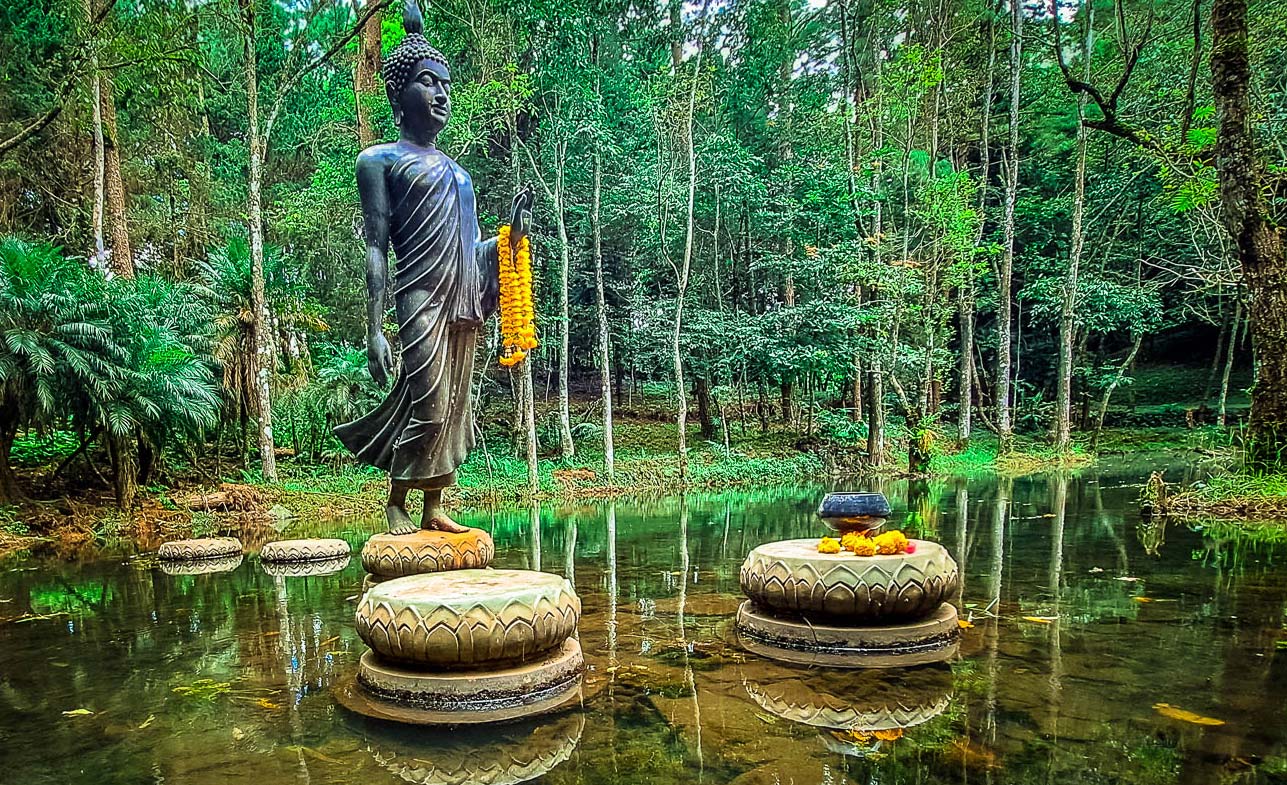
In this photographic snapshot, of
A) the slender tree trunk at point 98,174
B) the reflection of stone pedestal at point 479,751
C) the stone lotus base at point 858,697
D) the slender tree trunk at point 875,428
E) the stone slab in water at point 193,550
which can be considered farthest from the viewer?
the slender tree trunk at point 875,428

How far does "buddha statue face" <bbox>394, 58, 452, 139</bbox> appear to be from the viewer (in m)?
4.60

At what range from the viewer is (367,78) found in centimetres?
1373

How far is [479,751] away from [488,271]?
3054 millimetres

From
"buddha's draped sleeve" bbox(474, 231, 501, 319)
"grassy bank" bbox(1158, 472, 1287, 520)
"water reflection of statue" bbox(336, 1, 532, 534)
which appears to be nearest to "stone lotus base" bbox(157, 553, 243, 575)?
"water reflection of statue" bbox(336, 1, 532, 534)

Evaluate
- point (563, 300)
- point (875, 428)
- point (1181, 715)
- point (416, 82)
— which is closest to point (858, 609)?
point (1181, 715)

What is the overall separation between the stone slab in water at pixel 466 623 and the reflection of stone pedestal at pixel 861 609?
1.17 metres

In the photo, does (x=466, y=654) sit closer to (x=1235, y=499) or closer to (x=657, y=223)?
(x=1235, y=499)

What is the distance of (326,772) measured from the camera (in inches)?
97.7

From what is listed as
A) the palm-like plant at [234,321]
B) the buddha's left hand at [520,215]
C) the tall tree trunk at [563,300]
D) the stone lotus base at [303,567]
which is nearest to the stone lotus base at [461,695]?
the buddha's left hand at [520,215]

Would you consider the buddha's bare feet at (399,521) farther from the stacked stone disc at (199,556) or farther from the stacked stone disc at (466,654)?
the stacked stone disc at (199,556)

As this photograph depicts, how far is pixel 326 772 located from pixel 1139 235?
2481 centimetres

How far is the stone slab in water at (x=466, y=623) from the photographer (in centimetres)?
305

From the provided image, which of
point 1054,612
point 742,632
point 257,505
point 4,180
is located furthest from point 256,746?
point 4,180

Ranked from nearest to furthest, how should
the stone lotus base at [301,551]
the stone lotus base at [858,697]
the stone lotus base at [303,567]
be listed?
1. the stone lotus base at [858,697]
2. the stone lotus base at [303,567]
3. the stone lotus base at [301,551]
